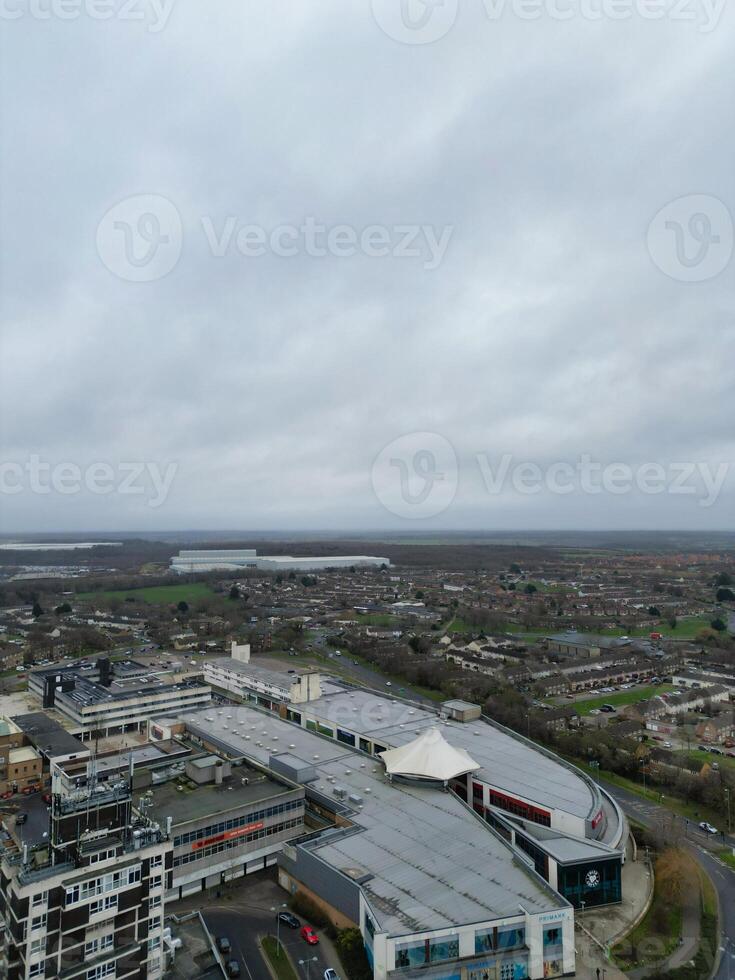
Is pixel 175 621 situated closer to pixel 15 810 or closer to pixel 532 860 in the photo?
pixel 15 810

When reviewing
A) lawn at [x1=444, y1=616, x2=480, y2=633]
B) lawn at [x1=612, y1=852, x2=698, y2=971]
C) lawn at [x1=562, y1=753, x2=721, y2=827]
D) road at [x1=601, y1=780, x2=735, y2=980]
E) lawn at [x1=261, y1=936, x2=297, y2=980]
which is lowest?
lawn at [x1=562, y1=753, x2=721, y2=827]

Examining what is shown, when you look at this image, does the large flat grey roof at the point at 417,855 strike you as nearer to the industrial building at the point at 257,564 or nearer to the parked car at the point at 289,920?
the parked car at the point at 289,920

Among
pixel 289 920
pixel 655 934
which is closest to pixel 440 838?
pixel 289 920

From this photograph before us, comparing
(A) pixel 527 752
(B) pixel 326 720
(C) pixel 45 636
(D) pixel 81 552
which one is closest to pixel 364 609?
(C) pixel 45 636

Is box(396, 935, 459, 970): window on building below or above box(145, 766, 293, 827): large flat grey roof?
below

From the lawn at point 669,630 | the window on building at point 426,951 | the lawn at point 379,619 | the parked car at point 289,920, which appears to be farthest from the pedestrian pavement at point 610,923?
the lawn at point 379,619

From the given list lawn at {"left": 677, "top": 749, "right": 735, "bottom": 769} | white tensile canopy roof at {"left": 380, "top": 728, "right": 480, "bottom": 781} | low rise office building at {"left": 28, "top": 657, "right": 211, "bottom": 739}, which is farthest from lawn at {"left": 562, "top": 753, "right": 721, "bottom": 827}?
low rise office building at {"left": 28, "top": 657, "right": 211, "bottom": 739}

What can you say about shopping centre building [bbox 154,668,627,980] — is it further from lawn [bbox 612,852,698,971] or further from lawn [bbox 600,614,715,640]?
lawn [bbox 600,614,715,640]
